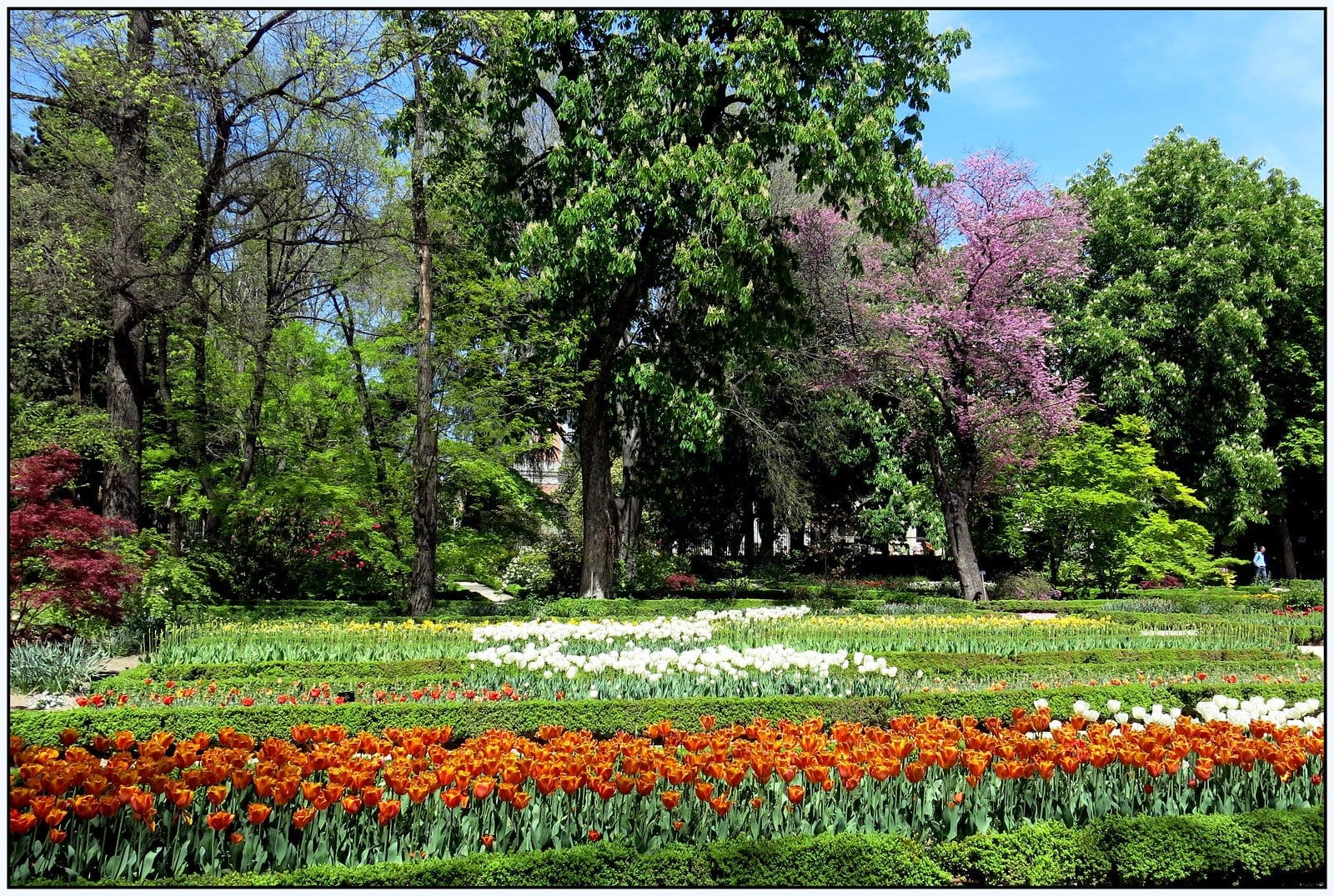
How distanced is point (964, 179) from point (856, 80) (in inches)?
243

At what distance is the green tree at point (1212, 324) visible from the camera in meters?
22.7

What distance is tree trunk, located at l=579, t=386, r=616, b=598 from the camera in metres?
15.7

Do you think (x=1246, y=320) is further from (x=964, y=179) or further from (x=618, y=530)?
(x=618, y=530)

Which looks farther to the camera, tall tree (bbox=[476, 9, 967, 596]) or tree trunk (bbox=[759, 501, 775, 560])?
tree trunk (bbox=[759, 501, 775, 560])

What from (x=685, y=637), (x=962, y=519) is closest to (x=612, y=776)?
(x=685, y=637)

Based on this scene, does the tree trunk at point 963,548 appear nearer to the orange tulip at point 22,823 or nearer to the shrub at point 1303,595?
the shrub at point 1303,595

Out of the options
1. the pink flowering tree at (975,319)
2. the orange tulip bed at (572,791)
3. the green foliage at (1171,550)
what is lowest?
the orange tulip bed at (572,791)

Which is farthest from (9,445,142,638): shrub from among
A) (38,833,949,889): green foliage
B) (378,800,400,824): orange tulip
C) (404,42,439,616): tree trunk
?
(378,800,400,824): orange tulip

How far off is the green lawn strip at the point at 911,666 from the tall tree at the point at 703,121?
267 inches

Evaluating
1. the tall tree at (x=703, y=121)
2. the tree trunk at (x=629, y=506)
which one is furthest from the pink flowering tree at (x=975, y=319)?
the tree trunk at (x=629, y=506)

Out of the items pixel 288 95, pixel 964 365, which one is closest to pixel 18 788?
pixel 288 95

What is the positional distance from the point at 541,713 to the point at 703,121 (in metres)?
11.0

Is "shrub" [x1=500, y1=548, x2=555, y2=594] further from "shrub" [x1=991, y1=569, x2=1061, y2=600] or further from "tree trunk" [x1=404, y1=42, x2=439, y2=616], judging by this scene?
"shrub" [x1=991, y1=569, x2=1061, y2=600]

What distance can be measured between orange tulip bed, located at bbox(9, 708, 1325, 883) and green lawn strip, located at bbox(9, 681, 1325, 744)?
5.17 ft
